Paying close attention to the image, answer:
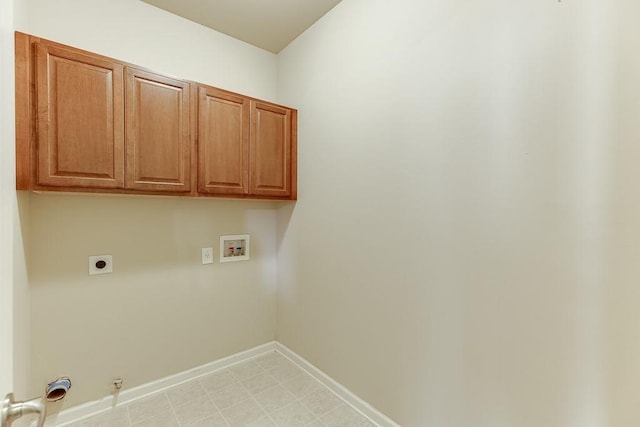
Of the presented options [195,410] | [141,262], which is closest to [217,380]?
[195,410]

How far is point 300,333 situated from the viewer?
238 centimetres

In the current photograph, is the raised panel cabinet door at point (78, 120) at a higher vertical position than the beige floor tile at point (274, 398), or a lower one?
higher

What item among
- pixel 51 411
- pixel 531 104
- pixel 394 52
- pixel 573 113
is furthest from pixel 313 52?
pixel 51 411

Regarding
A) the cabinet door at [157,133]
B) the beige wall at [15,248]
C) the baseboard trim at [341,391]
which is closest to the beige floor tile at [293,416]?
the baseboard trim at [341,391]

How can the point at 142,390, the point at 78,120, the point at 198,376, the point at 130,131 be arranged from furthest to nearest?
1. the point at 198,376
2. the point at 142,390
3. the point at 130,131
4. the point at 78,120

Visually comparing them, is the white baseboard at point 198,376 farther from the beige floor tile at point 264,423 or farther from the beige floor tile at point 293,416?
the beige floor tile at point 264,423

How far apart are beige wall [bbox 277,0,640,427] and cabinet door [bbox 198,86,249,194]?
60cm

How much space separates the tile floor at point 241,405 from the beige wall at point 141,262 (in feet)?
0.56

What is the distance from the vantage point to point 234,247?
2404mm

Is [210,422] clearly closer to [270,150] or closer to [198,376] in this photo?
[198,376]

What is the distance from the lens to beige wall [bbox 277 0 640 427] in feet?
3.25

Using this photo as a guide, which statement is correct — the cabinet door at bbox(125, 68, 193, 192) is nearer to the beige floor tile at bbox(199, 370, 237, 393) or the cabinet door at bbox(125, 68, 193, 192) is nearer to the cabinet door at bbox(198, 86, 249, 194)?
the cabinet door at bbox(198, 86, 249, 194)

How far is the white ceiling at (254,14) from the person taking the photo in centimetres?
199

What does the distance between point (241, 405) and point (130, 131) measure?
188 centimetres
